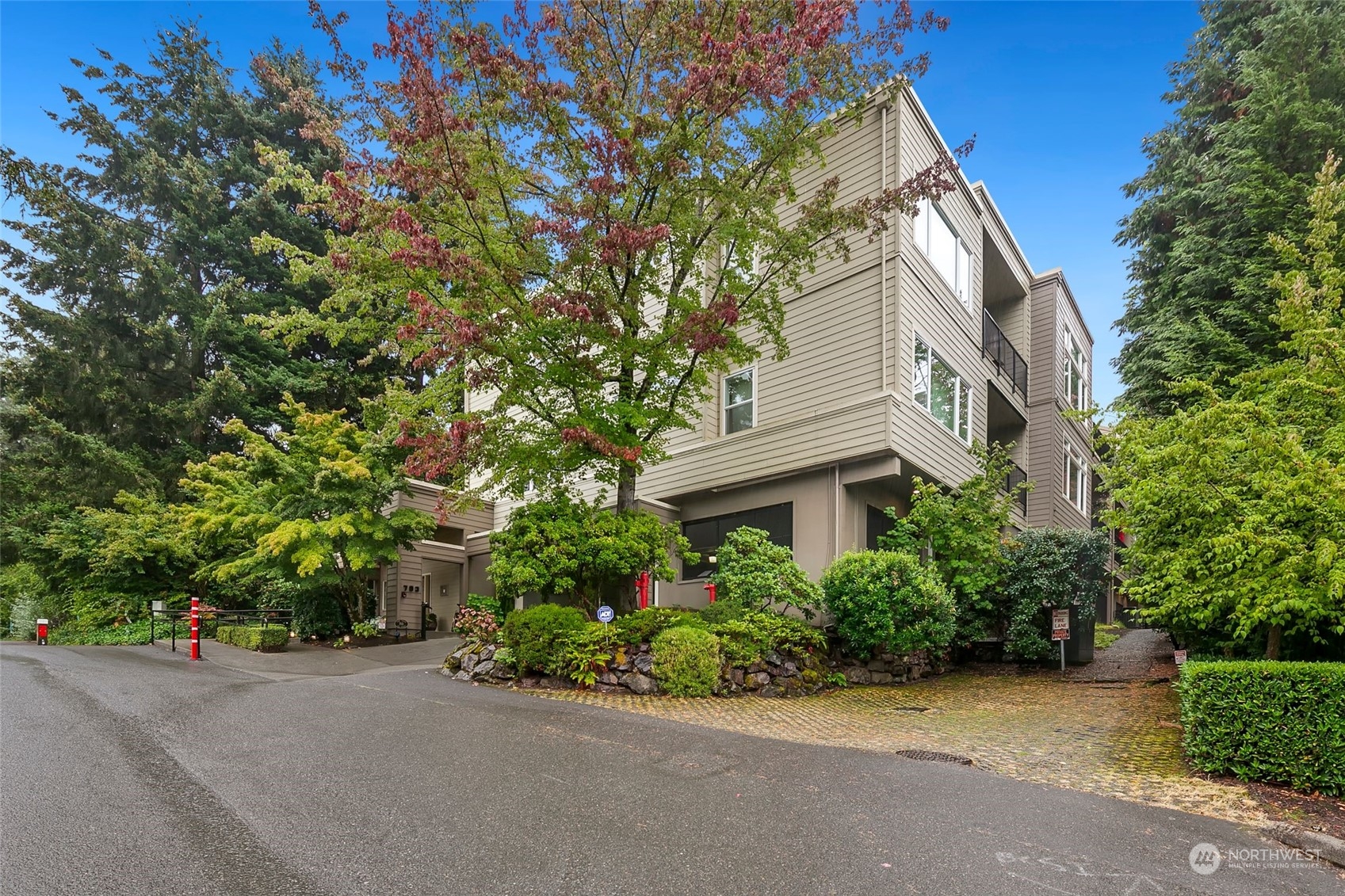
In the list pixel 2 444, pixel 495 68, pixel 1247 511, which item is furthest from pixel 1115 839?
pixel 2 444

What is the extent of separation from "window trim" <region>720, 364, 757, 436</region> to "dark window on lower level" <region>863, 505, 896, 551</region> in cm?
293

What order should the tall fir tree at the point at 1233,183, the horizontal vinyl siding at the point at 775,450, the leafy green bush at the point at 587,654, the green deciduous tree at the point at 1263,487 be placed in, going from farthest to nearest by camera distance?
the horizontal vinyl siding at the point at 775,450, the tall fir tree at the point at 1233,183, the leafy green bush at the point at 587,654, the green deciduous tree at the point at 1263,487

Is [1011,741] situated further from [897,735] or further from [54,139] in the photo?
[54,139]

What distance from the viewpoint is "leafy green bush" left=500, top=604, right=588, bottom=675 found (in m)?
10.5

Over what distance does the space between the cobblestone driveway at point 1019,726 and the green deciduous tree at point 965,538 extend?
63.8 inches

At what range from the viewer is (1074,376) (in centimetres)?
2300

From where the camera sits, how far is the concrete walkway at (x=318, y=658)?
1262 centimetres

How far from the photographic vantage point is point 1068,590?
12.5 m

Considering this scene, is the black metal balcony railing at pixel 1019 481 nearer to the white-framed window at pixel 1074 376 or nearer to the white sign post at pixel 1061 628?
the white-framed window at pixel 1074 376

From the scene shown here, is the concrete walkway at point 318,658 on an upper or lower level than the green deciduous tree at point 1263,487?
lower

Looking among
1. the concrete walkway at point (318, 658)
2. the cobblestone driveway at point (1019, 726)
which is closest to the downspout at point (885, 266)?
the cobblestone driveway at point (1019, 726)

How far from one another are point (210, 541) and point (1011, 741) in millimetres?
A: 19975

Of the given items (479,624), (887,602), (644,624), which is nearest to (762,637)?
(644,624)

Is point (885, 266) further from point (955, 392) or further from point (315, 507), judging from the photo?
point (315, 507)
